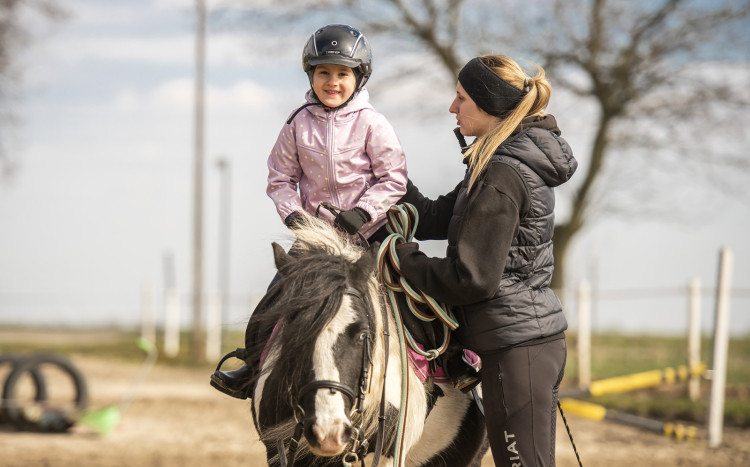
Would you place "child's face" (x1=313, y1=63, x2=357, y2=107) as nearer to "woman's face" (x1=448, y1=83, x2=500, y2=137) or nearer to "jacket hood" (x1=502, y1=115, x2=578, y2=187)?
"woman's face" (x1=448, y1=83, x2=500, y2=137)

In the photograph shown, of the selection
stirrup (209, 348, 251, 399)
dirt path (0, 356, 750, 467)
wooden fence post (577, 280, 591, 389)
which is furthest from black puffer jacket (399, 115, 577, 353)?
wooden fence post (577, 280, 591, 389)

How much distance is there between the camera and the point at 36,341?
2164cm

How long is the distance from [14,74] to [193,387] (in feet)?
21.0

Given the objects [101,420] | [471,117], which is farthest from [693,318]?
[471,117]

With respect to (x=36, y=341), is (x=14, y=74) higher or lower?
higher

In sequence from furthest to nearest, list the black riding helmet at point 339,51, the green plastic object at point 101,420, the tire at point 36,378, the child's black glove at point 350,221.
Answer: the tire at point 36,378
the green plastic object at point 101,420
the black riding helmet at point 339,51
the child's black glove at point 350,221

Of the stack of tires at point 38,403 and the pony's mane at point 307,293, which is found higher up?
the pony's mane at point 307,293

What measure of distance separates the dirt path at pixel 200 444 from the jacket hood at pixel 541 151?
4735mm

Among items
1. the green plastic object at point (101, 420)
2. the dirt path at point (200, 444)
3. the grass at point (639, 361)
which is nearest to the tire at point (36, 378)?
the dirt path at point (200, 444)

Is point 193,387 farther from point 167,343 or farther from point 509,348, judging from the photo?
point 509,348

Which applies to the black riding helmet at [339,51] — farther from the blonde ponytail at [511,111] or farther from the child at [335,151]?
the blonde ponytail at [511,111]

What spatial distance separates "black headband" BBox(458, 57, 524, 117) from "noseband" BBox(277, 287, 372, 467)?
0.89 m

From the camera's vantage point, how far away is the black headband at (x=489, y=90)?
2891 millimetres

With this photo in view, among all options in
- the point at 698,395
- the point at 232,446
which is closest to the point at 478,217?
the point at 232,446
